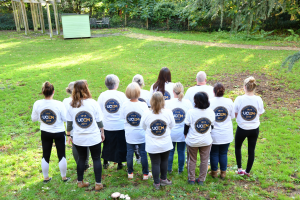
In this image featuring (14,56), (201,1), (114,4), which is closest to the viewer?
(201,1)

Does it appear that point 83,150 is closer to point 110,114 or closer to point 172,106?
point 110,114

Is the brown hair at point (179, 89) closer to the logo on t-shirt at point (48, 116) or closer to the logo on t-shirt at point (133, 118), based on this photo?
the logo on t-shirt at point (133, 118)

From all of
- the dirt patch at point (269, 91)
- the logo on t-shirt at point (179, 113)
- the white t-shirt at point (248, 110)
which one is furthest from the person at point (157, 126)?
the dirt patch at point (269, 91)

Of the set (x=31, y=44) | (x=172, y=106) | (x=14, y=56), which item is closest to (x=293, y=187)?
(x=172, y=106)

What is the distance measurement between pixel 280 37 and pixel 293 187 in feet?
57.4

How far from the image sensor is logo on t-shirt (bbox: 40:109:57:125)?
13.0ft

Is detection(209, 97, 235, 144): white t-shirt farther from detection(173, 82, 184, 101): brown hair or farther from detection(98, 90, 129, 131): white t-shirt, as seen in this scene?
detection(98, 90, 129, 131): white t-shirt

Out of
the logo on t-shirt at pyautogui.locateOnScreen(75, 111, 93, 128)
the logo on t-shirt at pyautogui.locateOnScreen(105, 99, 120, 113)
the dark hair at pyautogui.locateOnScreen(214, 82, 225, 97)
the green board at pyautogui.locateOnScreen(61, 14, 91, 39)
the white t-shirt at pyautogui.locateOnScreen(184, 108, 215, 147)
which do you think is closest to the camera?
the logo on t-shirt at pyautogui.locateOnScreen(75, 111, 93, 128)

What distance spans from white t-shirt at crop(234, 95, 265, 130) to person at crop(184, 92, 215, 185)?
67 cm

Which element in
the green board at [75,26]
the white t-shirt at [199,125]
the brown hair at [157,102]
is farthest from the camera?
the green board at [75,26]

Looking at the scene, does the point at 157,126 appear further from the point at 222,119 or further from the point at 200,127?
the point at 222,119

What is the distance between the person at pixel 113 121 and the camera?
14.1 ft

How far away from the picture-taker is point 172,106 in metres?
4.17

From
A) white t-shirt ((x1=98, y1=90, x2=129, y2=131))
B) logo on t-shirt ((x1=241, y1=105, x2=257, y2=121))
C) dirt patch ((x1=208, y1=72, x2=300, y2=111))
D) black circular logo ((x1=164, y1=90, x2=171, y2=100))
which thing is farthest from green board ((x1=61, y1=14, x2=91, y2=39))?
logo on t-shirt ((x1=241, y1=105, x2=257, y2=121))
